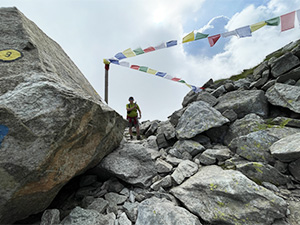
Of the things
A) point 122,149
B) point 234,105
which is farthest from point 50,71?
point 234,105

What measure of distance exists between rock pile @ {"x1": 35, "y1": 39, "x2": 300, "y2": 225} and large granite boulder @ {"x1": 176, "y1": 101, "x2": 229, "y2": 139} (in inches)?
1.6

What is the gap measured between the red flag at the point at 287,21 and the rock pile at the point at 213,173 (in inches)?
61.0

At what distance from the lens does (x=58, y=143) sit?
2.71 m

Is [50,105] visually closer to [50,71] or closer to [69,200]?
[50,71]

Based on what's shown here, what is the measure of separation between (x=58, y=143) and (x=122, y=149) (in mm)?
2808

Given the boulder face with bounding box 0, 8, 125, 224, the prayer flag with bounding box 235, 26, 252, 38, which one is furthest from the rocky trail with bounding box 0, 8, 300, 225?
the prayer flag with bounding box 235, 26, 252, 38

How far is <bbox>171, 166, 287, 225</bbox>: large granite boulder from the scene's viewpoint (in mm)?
2811

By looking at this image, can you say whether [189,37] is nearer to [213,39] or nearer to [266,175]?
[213,39]

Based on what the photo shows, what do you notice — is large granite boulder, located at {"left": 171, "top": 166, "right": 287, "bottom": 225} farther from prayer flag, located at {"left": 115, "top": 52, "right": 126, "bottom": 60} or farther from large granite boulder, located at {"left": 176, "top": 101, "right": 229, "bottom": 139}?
prayer flag, located at {"left": 115, "top": 52, "right": 126, "bottom": 60}

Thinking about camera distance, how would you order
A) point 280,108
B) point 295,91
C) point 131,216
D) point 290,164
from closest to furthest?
point 131,216
point 290,164
point 295,91
point 280,108

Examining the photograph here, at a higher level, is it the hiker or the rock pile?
the hiker

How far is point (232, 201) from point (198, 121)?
12.8ft

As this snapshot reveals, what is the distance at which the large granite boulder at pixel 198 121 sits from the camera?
6.43 meters

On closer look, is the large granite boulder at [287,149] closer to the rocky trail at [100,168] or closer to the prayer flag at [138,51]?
the rocky trail at [100,168]
